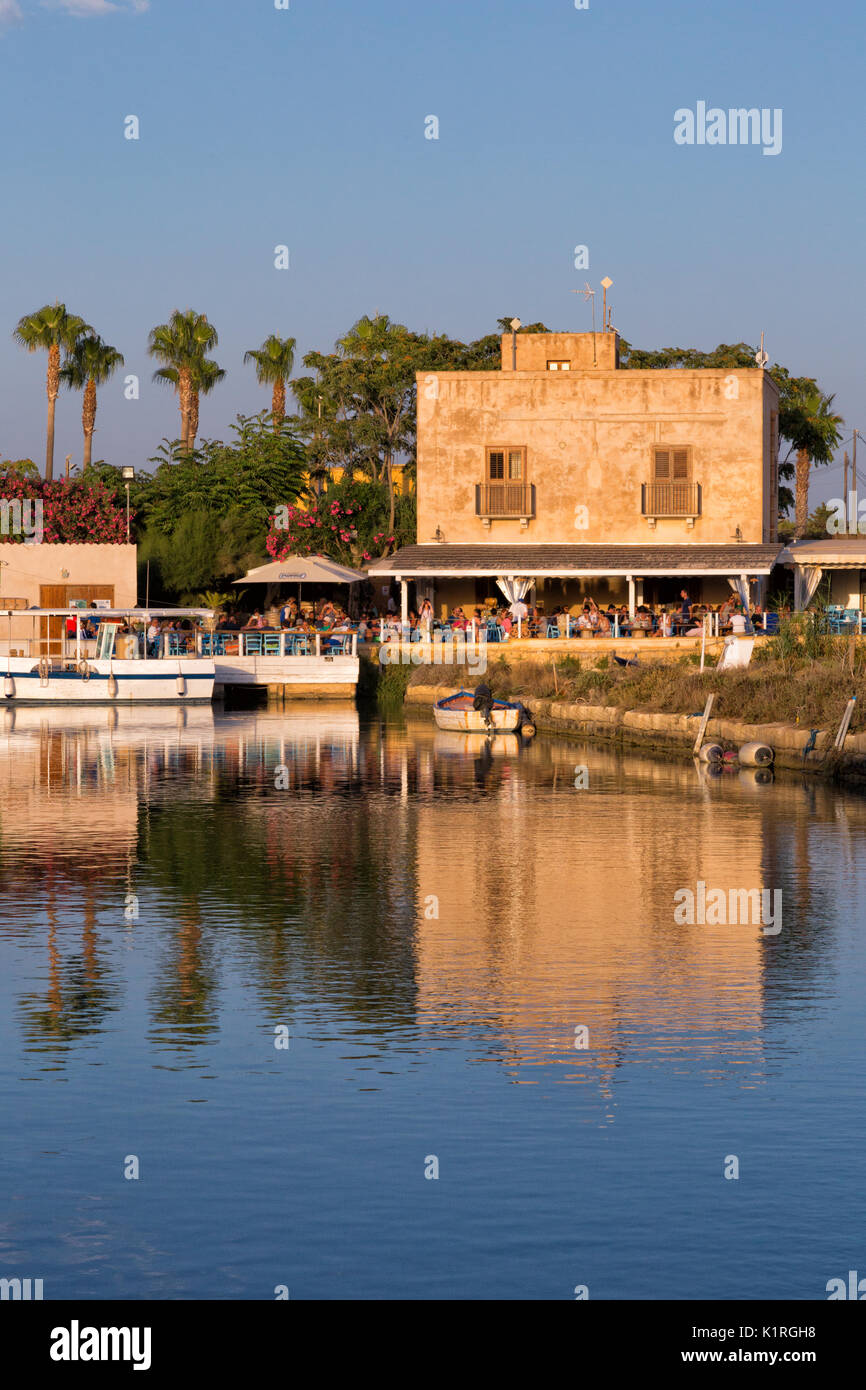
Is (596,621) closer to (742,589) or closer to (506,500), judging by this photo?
(742,589)

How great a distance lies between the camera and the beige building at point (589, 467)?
5688cm

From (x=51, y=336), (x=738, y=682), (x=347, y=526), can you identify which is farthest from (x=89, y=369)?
(x=738, y=682)

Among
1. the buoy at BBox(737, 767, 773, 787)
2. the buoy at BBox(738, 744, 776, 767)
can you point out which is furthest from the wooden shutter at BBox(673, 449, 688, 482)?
the buoy at BBox(737, 767, 773, 787)

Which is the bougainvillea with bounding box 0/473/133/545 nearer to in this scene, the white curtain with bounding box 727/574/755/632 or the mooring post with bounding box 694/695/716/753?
the white curtain with bounding box 727/574/755/632

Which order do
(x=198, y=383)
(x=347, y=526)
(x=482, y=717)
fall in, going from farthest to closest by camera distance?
1. (x=198, y=383)
2. (x=347, y=526)
3. (x=482, y=717)

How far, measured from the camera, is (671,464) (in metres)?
57.4

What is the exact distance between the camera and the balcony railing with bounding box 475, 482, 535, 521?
5762 centimetres

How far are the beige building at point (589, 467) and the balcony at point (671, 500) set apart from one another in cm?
3

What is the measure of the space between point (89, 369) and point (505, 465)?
126 ft

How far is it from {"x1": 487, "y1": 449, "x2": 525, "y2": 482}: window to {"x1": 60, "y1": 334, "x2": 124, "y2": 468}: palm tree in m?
36.6

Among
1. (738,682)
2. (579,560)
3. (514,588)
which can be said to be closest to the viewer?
(738,682)

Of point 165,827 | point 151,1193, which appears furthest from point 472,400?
point 151,1193

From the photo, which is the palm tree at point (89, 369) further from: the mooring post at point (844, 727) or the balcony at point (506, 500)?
the mooring post at point (844, 727)

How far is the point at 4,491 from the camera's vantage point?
209ft
